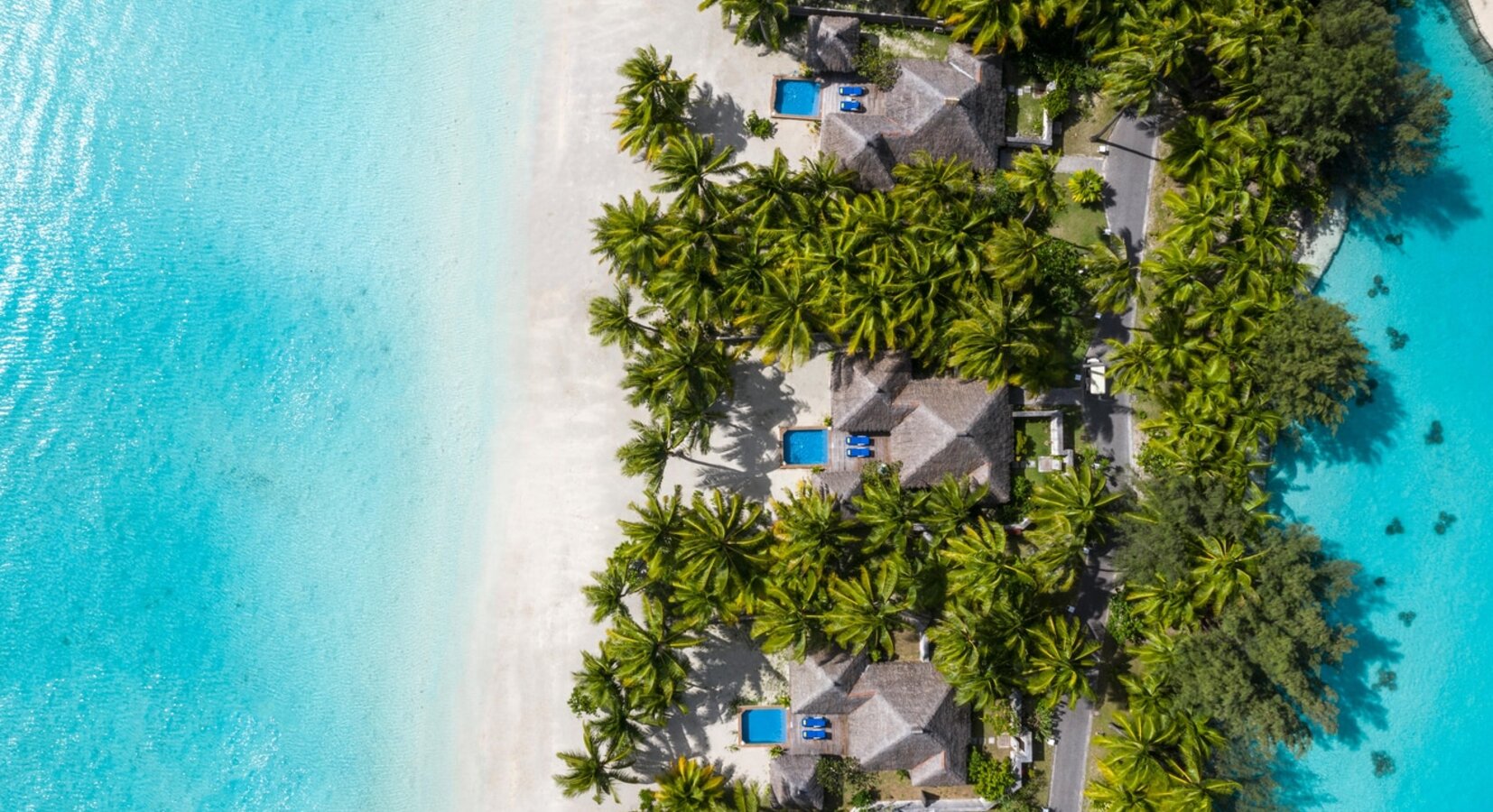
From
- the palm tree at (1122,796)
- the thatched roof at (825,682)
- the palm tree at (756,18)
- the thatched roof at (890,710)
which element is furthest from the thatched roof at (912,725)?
the palm tree at (756,18)

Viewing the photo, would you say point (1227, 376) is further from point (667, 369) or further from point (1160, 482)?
point (667, 369)

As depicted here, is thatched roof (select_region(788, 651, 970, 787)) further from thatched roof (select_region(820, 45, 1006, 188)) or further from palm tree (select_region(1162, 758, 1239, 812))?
thatched roof (select_region(820, 45, 1006, 188))

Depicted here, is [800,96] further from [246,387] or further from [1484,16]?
[1484,16]

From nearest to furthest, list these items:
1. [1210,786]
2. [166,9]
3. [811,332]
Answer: [1210,786]
[811,332]
[166,9]

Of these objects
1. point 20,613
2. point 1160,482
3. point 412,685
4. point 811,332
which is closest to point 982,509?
point 1160,482

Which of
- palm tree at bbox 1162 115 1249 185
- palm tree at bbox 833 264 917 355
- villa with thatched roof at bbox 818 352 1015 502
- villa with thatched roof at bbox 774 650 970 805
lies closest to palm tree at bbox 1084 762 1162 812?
villa with thatched roof at bbox 774 650 970 805

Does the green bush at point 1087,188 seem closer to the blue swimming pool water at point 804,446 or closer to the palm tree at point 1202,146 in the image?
the palm tree at point 1202,146

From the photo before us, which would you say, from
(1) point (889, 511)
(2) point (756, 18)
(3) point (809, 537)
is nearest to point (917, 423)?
(1) point (889, 511)
